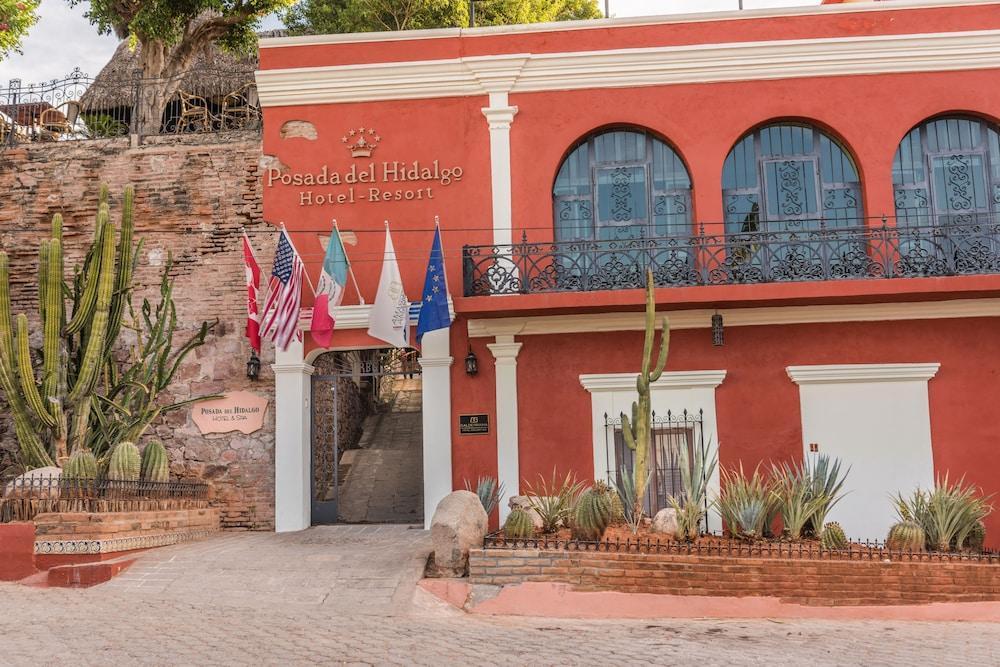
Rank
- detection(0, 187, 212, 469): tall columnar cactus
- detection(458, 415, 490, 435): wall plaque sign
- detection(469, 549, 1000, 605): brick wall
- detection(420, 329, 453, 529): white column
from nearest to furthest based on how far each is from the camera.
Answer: detection(469, 549, 1000, 605): brick wall
detection(0, 187, 212, 469): tall columnar cactus
detection(420, 329, 453, 529): white column
detection(458, 415, 490, 435): wall plaque sign

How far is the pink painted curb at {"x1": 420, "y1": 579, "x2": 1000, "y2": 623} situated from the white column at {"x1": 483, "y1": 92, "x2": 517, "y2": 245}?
584cm

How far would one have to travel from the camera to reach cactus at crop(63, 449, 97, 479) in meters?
10.3

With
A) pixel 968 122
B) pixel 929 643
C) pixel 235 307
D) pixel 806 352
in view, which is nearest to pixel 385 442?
pixel 235 307

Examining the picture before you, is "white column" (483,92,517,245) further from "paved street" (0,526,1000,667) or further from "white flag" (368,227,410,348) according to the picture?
"paved street" (0,526,1000,667)

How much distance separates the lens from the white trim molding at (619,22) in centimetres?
1347

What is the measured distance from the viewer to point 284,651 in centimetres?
697

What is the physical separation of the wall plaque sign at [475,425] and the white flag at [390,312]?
4.88 ft

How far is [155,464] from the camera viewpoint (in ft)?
38.5

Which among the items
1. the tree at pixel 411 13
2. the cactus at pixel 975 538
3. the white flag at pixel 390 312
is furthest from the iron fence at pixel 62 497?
the tree at pixel 411 13

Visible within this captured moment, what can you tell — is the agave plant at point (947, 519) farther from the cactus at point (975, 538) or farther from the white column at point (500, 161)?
the white column at point (500, 161)

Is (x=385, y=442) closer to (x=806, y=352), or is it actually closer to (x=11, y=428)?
(x=11, y=428)

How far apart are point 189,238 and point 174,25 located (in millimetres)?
6165

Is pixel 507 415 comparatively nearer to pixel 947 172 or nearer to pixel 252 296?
pixel 252 296

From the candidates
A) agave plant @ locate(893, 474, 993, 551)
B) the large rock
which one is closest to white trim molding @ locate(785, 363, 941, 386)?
agave plant @ locate(893, 474, 993, 551)
